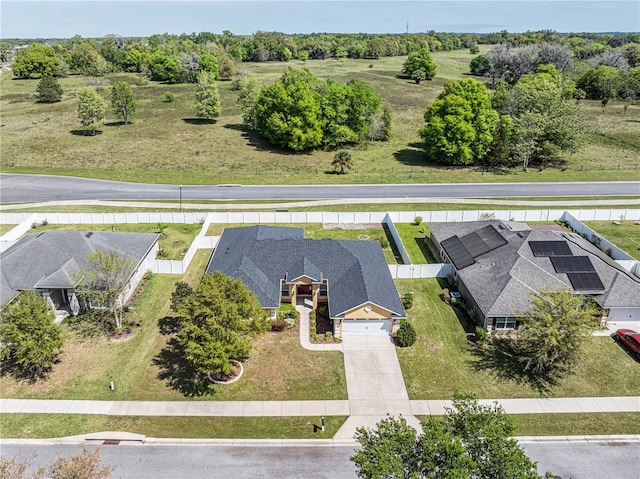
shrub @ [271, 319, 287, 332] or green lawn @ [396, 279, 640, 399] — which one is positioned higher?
shrub @ [271, 319, 287, 332]

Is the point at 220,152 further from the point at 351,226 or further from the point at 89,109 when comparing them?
the point at 351,226

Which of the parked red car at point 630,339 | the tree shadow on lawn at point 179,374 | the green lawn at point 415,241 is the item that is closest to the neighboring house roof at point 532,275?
the parked red car at point 630,339

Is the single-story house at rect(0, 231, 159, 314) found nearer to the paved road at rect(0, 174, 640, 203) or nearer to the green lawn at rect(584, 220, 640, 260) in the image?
the paved road at rect(0, 174, 640, 203)

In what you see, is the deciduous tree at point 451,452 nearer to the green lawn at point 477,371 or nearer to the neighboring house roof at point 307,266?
the green lawn at point 477,371

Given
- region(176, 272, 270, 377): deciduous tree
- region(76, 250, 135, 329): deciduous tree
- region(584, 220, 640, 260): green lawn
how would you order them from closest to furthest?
region(176, 272, 270, 377): deciduous tree
region(76, 250, 135, 329): deciduous tree
region(584, 220, 640, 260): green lawn

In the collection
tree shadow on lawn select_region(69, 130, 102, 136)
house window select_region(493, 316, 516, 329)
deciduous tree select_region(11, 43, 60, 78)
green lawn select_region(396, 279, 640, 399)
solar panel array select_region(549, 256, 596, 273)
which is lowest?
green lawn select_region(396, 279, 640, 399)

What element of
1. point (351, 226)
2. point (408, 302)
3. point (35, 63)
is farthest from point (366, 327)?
→ point (35, 63)

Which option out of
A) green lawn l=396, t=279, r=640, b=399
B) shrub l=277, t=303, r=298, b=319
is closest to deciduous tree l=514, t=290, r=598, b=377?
green lawn l=396, t=279, r=640, b=399

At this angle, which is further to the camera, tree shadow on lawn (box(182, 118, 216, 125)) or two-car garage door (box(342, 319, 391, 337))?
tree shadow on lawn (box(182, 118, 216, 125))
